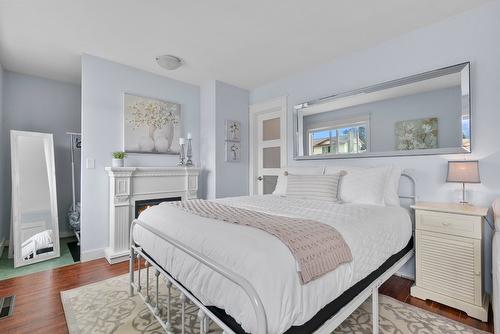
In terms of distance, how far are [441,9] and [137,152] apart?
3.69 m

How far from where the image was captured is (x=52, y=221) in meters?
3.12

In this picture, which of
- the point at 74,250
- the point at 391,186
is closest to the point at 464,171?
the point at 391,186

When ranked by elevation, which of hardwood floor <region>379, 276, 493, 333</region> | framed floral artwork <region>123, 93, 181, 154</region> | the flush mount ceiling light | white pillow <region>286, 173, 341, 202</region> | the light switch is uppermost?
the flush mount ceiling light

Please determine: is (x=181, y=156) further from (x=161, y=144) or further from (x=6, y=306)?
(x=6, y=306)

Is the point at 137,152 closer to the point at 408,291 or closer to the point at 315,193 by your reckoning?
the point at 315,193

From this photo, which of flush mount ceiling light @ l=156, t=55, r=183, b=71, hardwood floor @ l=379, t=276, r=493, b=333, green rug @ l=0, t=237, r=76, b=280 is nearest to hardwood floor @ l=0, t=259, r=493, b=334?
hardwood floor @ l=379, t=276, r=493, b=333

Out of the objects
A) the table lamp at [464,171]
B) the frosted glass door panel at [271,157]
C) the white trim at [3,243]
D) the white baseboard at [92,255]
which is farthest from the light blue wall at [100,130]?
the table lamp at [464,171]

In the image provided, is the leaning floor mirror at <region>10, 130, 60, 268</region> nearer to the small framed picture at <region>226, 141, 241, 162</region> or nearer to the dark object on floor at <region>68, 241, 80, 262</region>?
the dark object on floor at <region>68, 241, 80, 262</region>

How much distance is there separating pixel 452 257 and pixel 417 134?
3.73 ft

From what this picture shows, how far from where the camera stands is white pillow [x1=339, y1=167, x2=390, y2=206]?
226 centimetres

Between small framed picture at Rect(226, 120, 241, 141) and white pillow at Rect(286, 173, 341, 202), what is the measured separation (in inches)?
65.0

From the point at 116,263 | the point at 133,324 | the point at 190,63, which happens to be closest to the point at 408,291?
the point at 133,324

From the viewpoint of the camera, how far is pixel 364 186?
233cm

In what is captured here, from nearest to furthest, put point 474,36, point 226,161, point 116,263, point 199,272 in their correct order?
point 199,272, point 474,36, point 116,263, point 226,161
